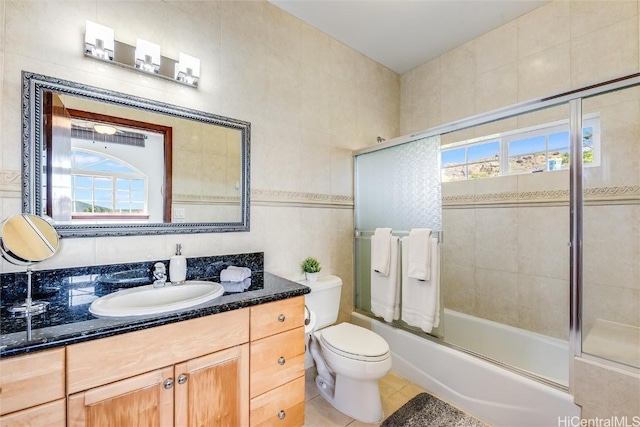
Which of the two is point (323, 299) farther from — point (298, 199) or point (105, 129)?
point (105, 129)

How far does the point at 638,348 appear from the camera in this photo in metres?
1.37

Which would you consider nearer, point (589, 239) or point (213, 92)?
point (589, 239)

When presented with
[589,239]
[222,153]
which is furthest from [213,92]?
[589,239]

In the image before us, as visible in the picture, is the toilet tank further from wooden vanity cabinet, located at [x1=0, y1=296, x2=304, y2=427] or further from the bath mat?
the bath mat

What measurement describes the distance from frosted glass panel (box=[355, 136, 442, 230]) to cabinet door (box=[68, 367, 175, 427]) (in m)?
1.62

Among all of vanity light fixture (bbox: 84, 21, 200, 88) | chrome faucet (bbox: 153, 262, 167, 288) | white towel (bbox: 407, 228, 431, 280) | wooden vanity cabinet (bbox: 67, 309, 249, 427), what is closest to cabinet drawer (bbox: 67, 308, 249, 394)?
wooden vanity cabinet (bbox: 67, 309, 249, 427)

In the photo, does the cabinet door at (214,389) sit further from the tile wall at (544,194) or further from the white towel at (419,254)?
the tile wall at (544,194)

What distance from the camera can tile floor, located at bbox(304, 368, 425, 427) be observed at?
1.60 m

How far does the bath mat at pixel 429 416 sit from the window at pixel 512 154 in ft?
5.17

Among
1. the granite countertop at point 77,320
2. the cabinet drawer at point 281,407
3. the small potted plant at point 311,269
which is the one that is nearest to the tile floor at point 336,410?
the cabinet drawer at point 281,407

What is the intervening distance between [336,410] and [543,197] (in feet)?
6.42

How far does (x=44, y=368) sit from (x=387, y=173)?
2043mm

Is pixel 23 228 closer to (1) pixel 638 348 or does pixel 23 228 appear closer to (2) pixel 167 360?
(2) pixel 167 360

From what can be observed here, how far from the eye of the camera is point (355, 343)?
1.64 metres
